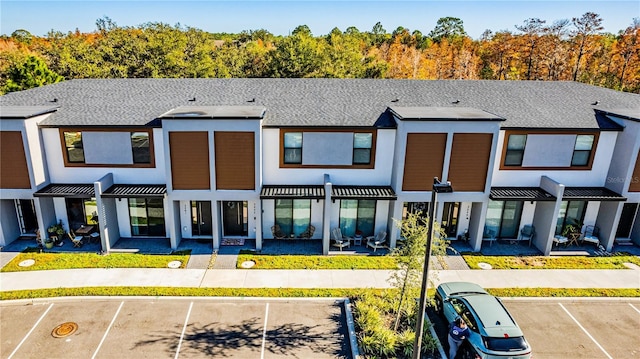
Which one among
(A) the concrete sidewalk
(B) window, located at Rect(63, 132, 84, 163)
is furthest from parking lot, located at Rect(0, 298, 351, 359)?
(B) window, located at Rect(63, 132, 84, 163)

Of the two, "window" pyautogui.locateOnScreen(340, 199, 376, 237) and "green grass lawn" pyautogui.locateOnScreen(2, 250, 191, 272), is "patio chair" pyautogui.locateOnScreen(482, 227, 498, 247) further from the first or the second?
"green grass lawn" pyautogui.locateOnScreen(2, 250, 191, 272)

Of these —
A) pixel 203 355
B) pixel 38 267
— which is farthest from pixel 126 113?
pixel 203 355

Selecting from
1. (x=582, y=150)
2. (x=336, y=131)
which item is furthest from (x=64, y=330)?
(x=582, y=150)

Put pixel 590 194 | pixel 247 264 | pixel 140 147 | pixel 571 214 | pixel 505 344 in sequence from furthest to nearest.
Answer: pixel 571 214 → pixel 590 194 → pixel 140 147 → pixel 247 264 → pixel 505 344

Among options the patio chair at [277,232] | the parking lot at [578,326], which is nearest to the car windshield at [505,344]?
the parking lot at [578,326]

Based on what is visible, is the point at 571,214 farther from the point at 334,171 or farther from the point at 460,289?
the point at 334,171

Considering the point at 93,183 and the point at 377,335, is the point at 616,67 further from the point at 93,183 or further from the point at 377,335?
the point at 93,183
